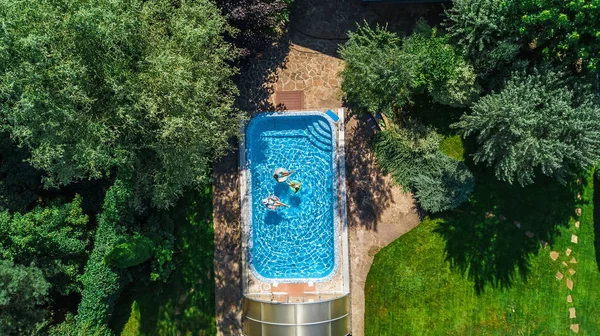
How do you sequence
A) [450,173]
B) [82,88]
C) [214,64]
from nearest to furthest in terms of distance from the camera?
1. [82,88]
2. [214,64]
3. [450,173]

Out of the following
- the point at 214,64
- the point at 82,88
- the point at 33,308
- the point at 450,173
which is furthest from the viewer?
the point at 450,173

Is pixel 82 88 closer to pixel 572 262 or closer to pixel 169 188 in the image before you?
pixel 169 188

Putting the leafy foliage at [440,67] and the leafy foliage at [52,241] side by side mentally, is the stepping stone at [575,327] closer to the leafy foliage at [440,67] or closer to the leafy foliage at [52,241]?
the leafy foliage at [440,67]

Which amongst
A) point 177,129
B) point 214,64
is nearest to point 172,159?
point 177,129

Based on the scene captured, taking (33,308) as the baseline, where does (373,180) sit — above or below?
above

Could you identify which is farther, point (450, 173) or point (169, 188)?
point (450, 173)

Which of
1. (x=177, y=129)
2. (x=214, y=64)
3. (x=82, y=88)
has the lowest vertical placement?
(x=177, y=129)

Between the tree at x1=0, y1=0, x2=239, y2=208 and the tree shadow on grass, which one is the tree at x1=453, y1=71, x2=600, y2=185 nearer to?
the tree shadow on grass

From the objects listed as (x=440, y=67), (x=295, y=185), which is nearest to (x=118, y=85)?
(x=295, y=185)
